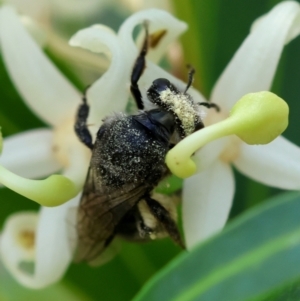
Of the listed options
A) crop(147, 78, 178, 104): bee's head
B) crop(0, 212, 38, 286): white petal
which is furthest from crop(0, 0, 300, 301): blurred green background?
crop(147, 78, 178, 104): bee's head

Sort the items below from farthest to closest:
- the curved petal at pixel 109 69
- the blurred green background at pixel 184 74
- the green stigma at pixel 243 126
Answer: the blurred green background at pixel 184 74 → the curved petal at pixel 109 69 → the green stigma at pixel 243 126

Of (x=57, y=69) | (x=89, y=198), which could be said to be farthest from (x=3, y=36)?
(x=89, y=198)

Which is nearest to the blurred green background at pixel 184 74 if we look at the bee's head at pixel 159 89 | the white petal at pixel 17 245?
the white petal at pixel 17 245

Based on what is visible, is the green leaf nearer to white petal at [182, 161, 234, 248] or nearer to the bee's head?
white petal at [182, 161, 234, 248]

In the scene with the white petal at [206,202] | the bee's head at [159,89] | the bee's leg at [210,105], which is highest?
the bee's head at [159,89]

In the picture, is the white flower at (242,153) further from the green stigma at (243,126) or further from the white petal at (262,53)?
the green stigma at (243,126)

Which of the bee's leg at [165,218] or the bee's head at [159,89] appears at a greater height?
the bee's head at [159,89]

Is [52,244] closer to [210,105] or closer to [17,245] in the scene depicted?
[17,245]

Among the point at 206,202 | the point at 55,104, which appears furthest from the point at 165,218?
the point at 55,104
